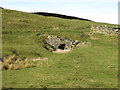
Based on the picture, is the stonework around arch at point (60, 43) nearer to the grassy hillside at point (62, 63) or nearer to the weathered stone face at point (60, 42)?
the weathered stone face at point (60, 42)

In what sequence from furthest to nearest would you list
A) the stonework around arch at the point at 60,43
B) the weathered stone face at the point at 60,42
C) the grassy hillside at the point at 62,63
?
the weathered stone face at the point at 60,42
the stonework around arch at the point at 60,43
the grassy hillside at the point at 62,63

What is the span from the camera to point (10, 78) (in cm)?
1516

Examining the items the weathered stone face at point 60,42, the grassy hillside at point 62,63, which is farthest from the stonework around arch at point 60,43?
the grassy hillside at point 62,63

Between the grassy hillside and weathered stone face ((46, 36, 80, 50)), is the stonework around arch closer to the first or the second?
weathered stone face ((46, 36, 80, 50))

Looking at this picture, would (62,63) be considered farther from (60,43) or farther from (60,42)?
(60,42)

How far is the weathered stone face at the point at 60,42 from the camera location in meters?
30.1

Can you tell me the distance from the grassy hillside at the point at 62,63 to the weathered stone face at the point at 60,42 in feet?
5.44

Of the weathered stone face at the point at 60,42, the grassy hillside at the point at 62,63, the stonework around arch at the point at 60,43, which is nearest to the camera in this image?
the grassy hillside at the point at 62,63

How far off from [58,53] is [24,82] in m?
13.7

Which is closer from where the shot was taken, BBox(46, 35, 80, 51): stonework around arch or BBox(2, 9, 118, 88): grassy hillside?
BBox(2, 9, 118, 88): grassy hillside

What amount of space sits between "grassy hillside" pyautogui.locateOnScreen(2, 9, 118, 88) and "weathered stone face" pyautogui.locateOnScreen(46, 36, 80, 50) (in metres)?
1.66

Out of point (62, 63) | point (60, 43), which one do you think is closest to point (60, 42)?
point (60, 43)

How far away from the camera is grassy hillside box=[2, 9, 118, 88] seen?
14.7 metres

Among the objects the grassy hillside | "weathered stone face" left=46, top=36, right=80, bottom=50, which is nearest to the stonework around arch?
"weathered stone face" left=46, top=36, right=80, bottom=50
